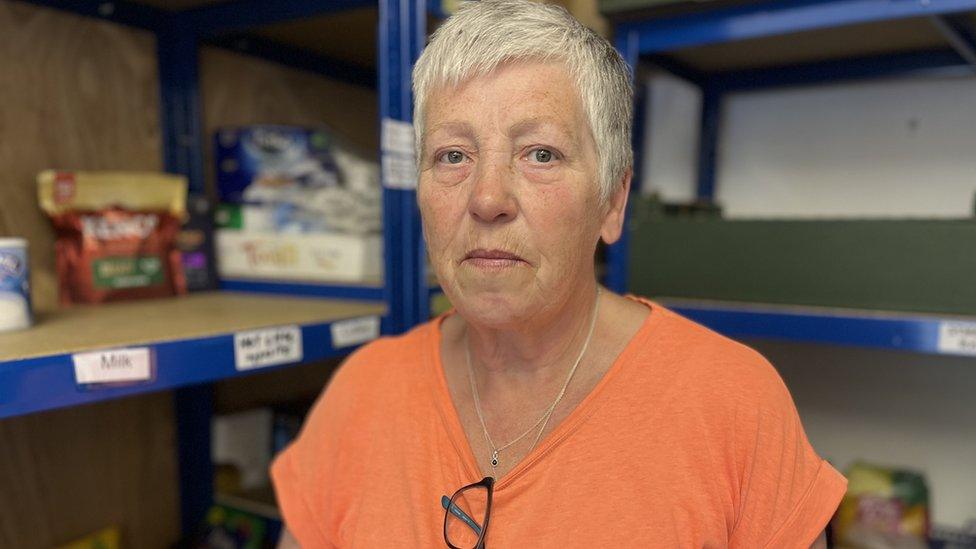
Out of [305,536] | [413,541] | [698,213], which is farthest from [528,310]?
[698,213]

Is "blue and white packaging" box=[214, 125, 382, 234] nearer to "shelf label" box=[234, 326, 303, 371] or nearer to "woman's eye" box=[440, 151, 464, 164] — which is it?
"shelf label" box=[234, 326, 303, 371]

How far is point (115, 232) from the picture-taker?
121cm

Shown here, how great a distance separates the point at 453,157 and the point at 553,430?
342mm

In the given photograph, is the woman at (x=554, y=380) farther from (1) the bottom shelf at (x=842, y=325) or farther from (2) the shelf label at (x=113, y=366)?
(1) the bottom shelf at (x=842, y=325)

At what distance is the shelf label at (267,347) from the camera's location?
922 mm

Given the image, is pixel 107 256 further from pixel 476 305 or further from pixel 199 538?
pixel 476 305

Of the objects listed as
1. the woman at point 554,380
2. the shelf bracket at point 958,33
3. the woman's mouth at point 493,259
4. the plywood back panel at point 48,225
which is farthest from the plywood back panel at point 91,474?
the shelf bracket at point 958,33

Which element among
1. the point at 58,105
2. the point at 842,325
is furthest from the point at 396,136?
the point at 842,325

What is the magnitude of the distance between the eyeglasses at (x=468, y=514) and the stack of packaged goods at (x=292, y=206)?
601 millimetres

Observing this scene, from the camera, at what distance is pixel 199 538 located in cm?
146

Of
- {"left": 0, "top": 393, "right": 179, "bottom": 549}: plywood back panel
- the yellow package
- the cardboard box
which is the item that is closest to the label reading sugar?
the cardboard box

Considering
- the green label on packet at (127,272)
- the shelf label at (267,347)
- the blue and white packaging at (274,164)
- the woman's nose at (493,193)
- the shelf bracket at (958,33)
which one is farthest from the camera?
the blue and white packaging at (274,164)

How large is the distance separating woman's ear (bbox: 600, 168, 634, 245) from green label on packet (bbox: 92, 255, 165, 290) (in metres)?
0.91

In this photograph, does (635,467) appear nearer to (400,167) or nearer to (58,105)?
(400,167)
